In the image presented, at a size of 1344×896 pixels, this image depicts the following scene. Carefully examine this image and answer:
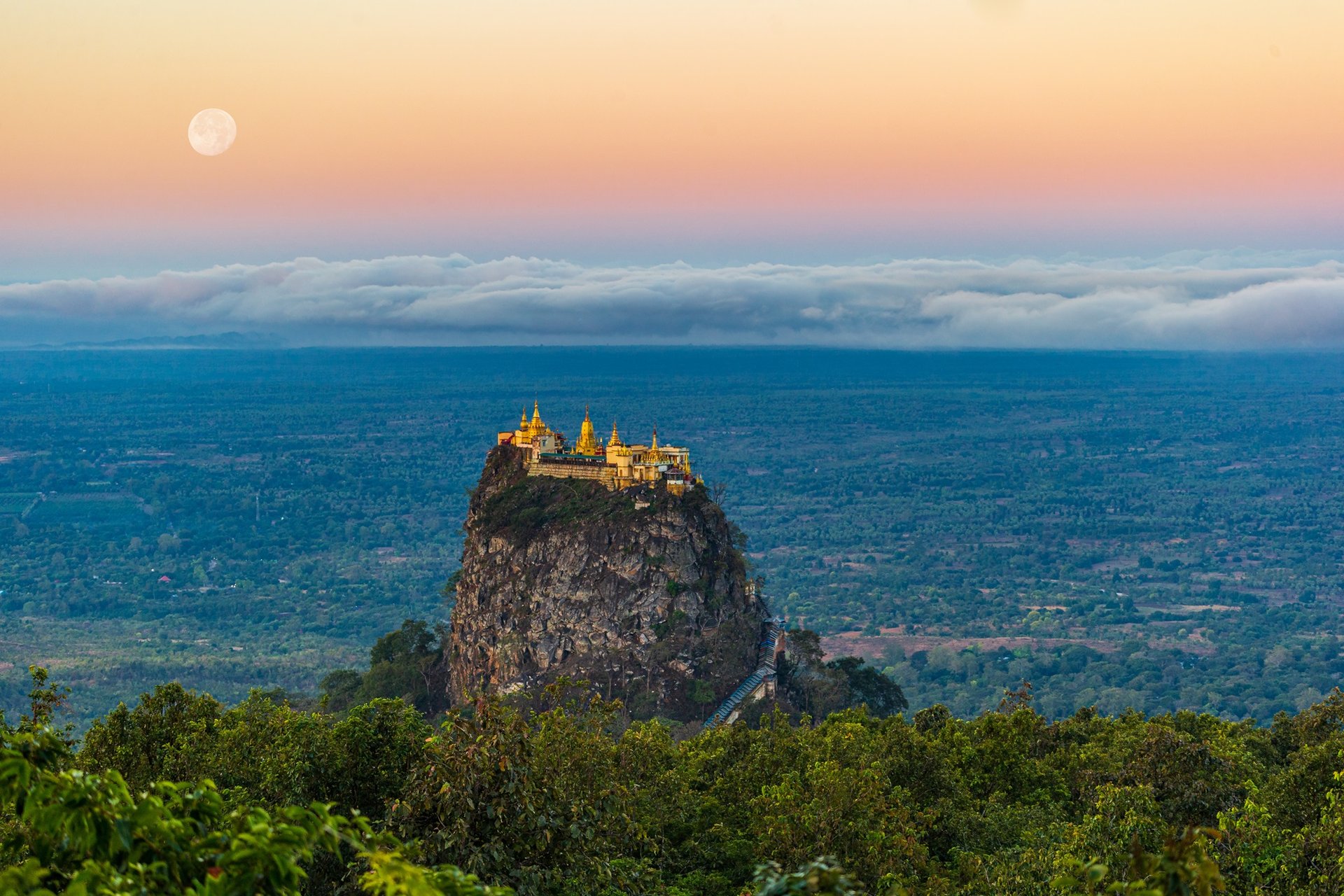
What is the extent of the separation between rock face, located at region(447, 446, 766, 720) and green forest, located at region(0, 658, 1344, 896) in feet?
95.9

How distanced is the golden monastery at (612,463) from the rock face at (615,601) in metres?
0.73

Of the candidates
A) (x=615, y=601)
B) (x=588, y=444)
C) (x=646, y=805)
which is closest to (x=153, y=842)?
(x=646, y=805)

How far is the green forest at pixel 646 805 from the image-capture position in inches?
494

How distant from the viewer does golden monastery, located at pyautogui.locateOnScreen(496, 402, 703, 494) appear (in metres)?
83.5

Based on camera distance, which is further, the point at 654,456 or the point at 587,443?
the point at 587,443

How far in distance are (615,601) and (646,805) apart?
1831 inches

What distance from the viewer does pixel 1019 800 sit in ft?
131

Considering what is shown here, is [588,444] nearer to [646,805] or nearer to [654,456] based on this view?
→ [654,456]

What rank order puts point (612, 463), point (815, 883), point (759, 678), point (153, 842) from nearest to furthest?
point (153, 842) < point (815, 883) < point (759, 678) < point (612, 463)

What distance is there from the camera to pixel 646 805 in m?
35.2

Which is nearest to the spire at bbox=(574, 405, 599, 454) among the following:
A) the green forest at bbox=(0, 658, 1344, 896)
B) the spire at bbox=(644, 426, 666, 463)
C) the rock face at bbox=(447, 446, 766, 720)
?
the rock face at bbox=(447, 446, 766, 720)

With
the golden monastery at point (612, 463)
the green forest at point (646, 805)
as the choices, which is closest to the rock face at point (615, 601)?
the golden monastery at point (612, 463)

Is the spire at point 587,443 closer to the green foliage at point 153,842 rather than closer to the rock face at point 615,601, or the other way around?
the rock face at point 615,601

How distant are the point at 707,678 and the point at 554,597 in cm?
1029
